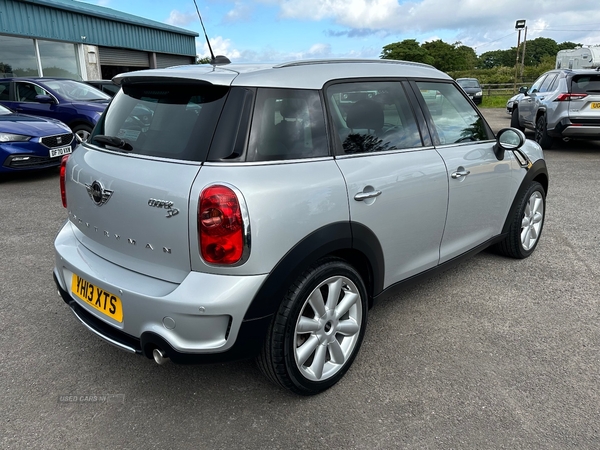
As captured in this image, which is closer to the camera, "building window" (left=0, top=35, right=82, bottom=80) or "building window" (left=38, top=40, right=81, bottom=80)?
"building window" (left=0, top=35, right=82, bottom=80)

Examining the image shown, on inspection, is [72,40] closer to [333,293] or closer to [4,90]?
[4,90]

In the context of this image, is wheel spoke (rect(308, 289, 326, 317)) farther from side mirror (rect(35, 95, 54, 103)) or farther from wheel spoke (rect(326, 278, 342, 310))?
side mirror (rect(35, 95, 54, 103))

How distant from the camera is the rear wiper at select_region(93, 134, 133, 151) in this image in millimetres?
2477

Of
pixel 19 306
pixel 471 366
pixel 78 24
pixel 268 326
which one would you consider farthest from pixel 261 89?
pixel 78 24

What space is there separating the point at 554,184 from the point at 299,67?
246 inches

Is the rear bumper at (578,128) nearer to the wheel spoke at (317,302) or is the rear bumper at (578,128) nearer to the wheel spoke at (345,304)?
the wheel spoke at (345,304)

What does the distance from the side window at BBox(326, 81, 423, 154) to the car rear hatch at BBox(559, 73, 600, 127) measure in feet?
26.7

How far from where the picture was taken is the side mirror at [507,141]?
3543 mm

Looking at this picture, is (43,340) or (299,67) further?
(43,340)

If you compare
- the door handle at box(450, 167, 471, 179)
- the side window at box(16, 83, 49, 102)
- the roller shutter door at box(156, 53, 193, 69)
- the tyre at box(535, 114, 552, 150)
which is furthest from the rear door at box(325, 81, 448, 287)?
the roller shutter door at box(156, 53, 193, 69)

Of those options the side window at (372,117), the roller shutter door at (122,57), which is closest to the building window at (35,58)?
the roller shutter door at (122,57)

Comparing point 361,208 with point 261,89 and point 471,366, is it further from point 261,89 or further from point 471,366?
point 471,366

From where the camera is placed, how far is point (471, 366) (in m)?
2.76

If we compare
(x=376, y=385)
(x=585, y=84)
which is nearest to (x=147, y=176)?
(x=376, y=385)
